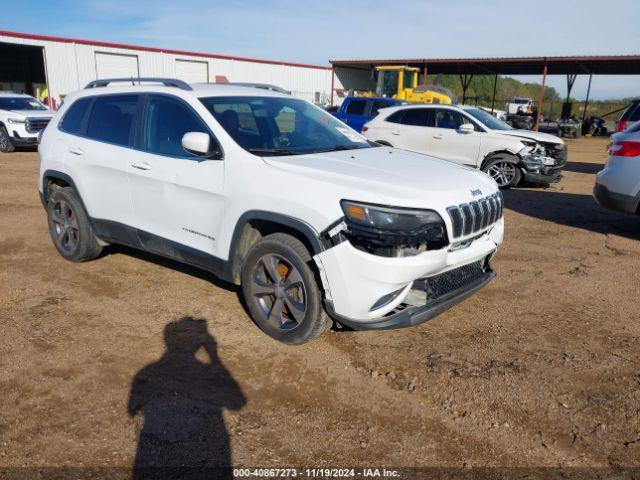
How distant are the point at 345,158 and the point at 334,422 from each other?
1.99 m

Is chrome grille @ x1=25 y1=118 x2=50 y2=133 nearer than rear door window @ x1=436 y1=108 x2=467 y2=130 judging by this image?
No

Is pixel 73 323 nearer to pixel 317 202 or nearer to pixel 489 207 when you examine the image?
pixel 317 202

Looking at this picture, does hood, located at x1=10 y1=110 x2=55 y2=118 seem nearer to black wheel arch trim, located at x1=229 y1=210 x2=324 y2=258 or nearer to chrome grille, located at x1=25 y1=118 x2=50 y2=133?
chrome grille, located at x1=25 y1=118 x2=50 y2=133

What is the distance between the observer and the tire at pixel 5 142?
49.9ft

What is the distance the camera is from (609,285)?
203 inches

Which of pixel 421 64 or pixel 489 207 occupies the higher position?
pixel 421 64

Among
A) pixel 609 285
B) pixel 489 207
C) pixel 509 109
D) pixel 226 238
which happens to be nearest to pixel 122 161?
pixel 226 238

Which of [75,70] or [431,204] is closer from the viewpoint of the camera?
[431,204]

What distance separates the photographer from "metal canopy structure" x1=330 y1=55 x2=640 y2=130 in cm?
2675

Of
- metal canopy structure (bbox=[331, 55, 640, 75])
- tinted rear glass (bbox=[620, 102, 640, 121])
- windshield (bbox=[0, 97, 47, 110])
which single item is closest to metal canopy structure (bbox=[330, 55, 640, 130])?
metal canopy structure (bbox=[331, 55, 640, 75])


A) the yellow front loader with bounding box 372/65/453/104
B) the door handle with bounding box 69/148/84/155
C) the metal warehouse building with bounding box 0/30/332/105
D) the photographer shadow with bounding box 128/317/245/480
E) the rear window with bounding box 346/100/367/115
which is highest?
the metal warehouse building with bounding box 0/30/332/105

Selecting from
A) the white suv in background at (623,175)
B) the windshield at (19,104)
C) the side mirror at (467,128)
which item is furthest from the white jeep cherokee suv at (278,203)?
the windshield at (19,104)

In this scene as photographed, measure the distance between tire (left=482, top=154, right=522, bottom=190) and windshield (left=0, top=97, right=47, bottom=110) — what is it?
539 inches

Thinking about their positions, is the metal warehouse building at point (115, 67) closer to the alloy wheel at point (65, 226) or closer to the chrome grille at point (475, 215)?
the alloy wheel at point (65, 226)
